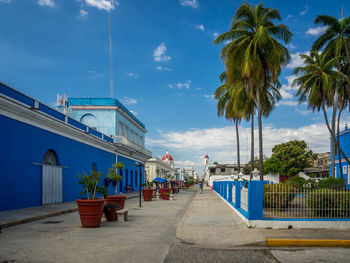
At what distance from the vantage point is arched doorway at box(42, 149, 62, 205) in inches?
701

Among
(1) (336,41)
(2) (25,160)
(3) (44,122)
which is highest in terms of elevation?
(1) (336,41)

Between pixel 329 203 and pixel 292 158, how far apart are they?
163 ft

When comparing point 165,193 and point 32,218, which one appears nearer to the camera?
point 32,218

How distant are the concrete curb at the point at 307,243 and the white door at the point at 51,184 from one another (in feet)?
45.7

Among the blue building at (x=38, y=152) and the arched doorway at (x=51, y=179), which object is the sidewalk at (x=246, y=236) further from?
the arched doorway at (x=51, y=179)

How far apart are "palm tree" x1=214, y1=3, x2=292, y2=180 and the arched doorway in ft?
39.5

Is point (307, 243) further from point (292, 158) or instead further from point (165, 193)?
point (292, 158)

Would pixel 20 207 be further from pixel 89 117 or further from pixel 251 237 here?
pixel 89 117

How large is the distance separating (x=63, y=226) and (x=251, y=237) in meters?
6.24

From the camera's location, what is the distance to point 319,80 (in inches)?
984

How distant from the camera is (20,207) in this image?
1534 cm

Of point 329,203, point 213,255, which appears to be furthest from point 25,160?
point 329,203

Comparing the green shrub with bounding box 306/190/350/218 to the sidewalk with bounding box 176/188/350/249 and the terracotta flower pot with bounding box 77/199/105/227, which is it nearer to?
the sidewalk with bounding box 176/188/350/249

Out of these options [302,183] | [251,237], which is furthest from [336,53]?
[251,237]
